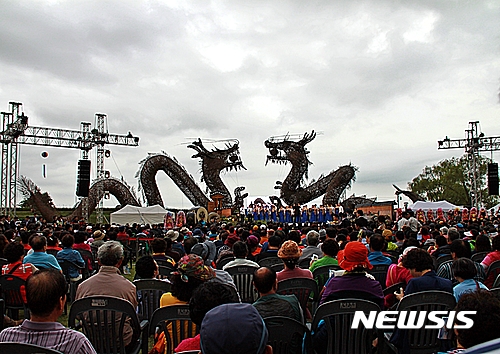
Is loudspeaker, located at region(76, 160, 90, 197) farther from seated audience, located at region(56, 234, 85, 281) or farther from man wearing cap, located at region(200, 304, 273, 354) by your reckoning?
man wearing cap, located at region(200, 304, 273, 354)

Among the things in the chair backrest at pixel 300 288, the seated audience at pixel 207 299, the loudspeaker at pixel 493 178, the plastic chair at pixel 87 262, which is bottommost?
the plastic chair at pixel 87 262

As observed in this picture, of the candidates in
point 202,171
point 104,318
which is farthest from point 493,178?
point 104,318

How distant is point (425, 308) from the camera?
12.9ft

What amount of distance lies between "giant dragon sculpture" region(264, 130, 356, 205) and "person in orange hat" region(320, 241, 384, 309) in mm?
29942

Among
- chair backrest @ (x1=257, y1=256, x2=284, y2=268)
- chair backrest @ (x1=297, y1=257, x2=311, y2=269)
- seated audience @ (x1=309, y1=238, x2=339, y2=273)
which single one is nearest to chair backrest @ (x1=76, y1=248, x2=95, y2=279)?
chair backrest @ (x1=257, y1=256, x2=284, y2=268)

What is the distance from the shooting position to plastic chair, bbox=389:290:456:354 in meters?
3.89

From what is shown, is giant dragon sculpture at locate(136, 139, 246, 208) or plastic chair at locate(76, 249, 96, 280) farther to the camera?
giant dragon sculpture at locate(136, 139, 246, 208)

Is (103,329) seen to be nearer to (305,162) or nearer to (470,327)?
(470,327)

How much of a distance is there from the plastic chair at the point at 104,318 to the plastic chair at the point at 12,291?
2.40m

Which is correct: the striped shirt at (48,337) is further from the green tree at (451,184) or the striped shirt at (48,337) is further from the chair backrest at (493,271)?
the green tree at (451,184)

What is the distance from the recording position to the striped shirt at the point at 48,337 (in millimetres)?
2707

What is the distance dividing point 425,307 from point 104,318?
2.94 m

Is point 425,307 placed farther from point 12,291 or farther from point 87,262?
point 87,262

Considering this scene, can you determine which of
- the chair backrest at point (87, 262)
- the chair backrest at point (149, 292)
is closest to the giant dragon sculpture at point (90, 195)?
the chair backrest at point (87, 262)
